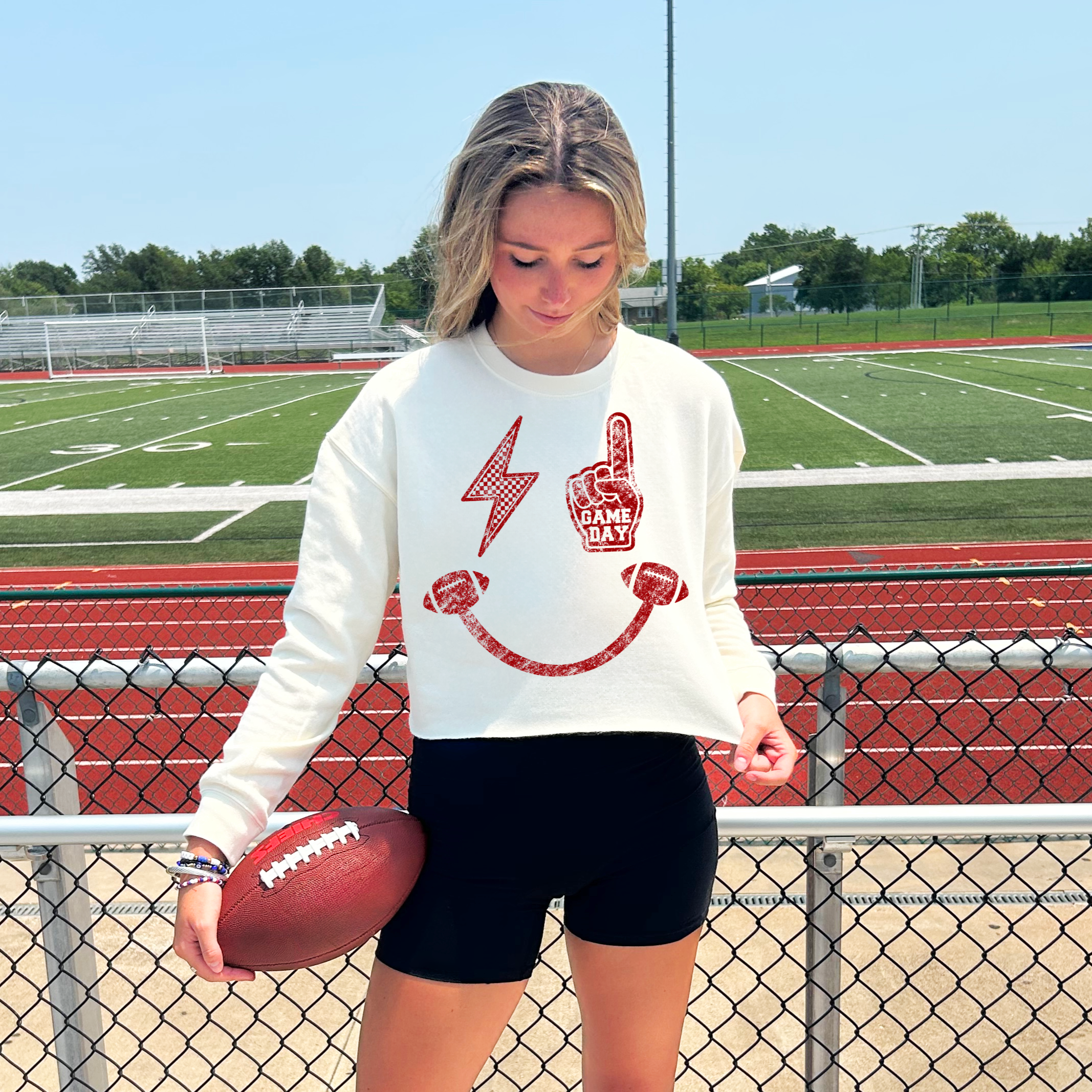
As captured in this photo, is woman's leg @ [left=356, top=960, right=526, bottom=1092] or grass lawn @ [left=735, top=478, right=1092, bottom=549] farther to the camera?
grass lawn @ [left=735, top=478, right=1092, bottom=549]

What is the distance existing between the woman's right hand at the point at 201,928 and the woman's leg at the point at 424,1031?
0.60 feet

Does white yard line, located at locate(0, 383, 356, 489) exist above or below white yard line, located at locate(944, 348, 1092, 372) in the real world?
below

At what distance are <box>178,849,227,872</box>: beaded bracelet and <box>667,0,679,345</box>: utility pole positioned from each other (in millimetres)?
27963

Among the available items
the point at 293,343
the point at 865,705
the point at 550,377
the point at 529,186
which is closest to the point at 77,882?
the point at 550,377

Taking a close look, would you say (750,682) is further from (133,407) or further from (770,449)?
(133,407)

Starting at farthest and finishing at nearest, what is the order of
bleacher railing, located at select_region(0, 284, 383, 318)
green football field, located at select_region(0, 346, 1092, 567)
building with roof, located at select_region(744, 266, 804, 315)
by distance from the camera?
building with roof, located at select_region(744, 266, 804, 315)
bleacher railing, located at select_region(0, 284, 383, 318)
green football field, located at select_region(0, 346, 1092, 567)

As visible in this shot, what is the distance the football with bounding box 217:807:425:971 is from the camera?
52.9 inches

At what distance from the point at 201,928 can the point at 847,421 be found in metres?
25.0

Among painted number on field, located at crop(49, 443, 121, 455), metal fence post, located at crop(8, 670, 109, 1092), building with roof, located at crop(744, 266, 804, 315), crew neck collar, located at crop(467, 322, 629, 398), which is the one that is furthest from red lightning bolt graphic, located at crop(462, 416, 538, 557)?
building with roof, located at crop(744, 266, 804, 315)

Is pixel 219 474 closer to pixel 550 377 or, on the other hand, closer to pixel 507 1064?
pixel 507 1064

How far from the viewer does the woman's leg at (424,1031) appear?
1.36m

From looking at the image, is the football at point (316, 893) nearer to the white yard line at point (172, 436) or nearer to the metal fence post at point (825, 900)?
the metal fence post at point (825, 900)

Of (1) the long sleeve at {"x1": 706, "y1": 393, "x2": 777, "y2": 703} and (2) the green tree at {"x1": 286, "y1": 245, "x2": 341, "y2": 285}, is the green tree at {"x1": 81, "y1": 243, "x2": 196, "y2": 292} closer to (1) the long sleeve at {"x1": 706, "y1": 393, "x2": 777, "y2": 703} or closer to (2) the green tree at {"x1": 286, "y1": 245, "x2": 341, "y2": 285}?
(2) the green tree at {"x1": 286, "y1": 245, "x2": 341, "y2": 285}

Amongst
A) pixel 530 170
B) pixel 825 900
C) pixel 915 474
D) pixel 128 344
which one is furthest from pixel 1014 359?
pixel 530 170
